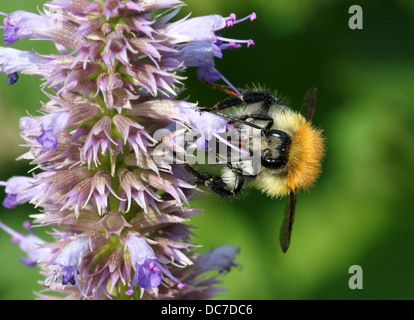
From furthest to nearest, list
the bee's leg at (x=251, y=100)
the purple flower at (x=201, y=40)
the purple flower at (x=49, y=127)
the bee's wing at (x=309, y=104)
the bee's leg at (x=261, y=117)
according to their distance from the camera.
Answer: the bee's wing at (x=309, y=104), the bee's leg at (x=261, y=117), the bee's leg at (x=251, y=100), the purple flower at (x=201, y=40), the purple flower at (x=49, y=127)

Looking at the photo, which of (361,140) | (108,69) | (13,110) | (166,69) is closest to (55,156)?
(108,69)

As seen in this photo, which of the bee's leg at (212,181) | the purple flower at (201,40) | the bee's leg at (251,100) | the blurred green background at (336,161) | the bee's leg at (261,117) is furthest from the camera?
the blurred green background at (336,161)

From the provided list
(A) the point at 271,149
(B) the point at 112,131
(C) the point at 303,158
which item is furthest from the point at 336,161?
(B) the point at 112,131

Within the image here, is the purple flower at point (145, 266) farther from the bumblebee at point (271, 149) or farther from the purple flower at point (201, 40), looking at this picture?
the purple flower at point (201, 40)

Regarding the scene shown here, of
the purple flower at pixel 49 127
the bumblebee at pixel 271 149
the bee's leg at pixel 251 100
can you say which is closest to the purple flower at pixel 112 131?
the purple flower at pixel 49 127

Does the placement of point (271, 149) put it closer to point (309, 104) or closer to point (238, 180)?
point (238, 180)

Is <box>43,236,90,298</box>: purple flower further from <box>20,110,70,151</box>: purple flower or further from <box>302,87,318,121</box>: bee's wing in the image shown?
<box>302,87,318,121</box>: bee's wing

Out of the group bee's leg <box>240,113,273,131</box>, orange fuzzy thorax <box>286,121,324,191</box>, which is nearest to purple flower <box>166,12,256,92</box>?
bee's leg <box>240,113,273,131</box>
